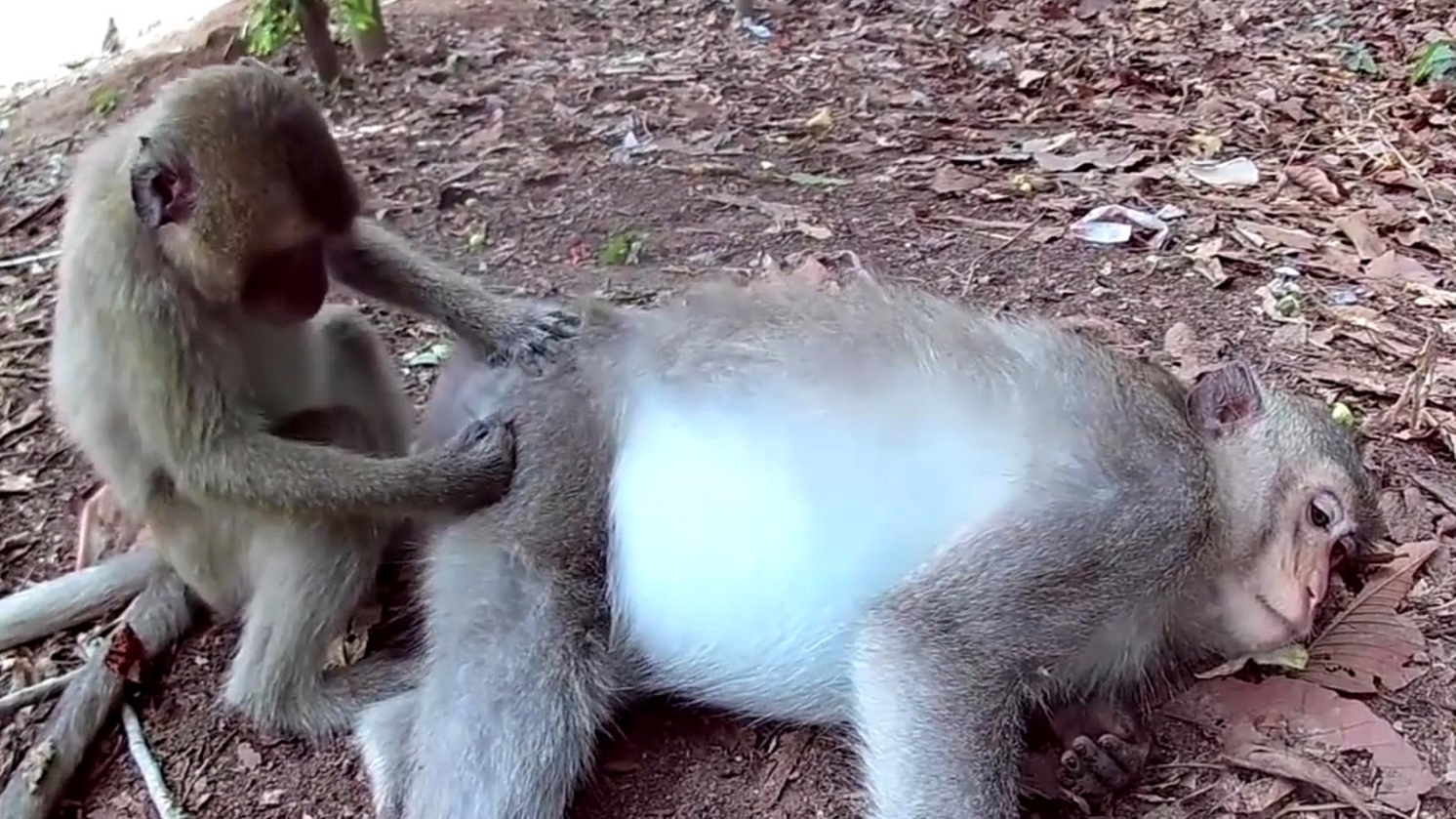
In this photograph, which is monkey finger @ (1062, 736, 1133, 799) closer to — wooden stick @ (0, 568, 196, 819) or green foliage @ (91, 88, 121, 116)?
wooden stick @ (0, 568, 196, 819)

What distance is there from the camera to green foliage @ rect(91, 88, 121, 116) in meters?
7.07

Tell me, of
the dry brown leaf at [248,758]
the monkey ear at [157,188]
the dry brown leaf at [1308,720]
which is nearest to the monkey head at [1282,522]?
the dry brown leaf at [1308,720]

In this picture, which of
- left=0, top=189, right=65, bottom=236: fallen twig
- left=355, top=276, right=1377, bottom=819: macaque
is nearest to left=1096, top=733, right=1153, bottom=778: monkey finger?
left=355, top=276, right=1377, bottom=819: macaque

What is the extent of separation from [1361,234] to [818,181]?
2.21 meters

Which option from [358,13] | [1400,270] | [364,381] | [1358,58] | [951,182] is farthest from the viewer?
[1358,58]

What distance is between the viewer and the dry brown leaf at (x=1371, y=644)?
3.62 meters

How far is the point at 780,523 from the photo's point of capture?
3.53 m

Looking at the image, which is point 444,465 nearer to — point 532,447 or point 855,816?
point 532,447

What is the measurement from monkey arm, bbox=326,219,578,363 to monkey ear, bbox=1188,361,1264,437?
1.82m

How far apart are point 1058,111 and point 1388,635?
12.5ft

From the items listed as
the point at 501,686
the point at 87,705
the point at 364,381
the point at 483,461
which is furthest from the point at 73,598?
the point at 501,686

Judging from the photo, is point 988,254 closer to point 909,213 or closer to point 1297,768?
point 909,213

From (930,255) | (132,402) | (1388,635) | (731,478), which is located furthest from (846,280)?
(132,402)

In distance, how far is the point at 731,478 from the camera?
3607mm
